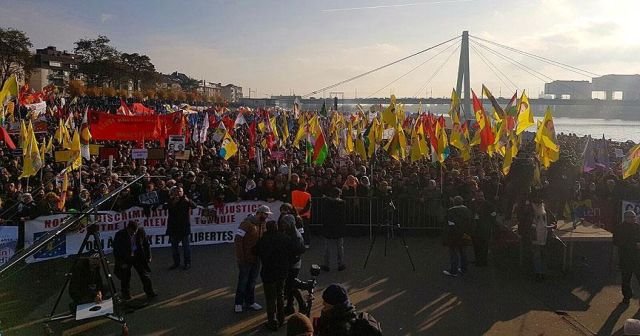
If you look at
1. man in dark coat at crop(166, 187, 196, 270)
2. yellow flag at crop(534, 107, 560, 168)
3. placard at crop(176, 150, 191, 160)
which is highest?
yellow flag at crop(534, 107, 560, 168)

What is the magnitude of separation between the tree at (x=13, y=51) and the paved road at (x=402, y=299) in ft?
231

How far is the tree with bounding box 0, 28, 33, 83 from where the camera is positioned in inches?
2724

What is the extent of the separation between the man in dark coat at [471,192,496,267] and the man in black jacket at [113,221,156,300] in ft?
19.4

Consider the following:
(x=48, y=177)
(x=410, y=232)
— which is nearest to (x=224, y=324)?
(x=410, y=232)

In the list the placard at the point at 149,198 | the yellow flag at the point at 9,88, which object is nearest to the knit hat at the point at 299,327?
the placard at the point at 149,198

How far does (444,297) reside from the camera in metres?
8.65

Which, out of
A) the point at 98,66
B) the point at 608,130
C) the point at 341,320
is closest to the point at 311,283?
the point at 341,320

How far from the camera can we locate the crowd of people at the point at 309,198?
7.79 meters

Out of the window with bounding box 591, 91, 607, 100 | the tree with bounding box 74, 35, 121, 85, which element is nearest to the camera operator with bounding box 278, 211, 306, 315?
the tree with bounding box 74, 35, 121, 85

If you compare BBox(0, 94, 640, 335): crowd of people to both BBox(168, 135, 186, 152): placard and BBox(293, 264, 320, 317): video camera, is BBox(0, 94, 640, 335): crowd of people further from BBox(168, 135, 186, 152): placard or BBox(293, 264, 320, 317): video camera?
BBox(168, 135, 186, 152): placard

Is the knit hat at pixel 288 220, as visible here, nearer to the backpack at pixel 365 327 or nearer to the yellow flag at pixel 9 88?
the backpack at pixel 365 327

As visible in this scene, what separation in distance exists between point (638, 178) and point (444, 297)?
932 centimetres

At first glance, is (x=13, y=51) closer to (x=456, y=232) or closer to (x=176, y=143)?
(x=176, y=143)

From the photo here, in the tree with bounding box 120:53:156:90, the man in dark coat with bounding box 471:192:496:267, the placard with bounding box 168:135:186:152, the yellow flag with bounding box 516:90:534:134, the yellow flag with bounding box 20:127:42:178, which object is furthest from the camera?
the tree with bounding box 120:53:156:90
